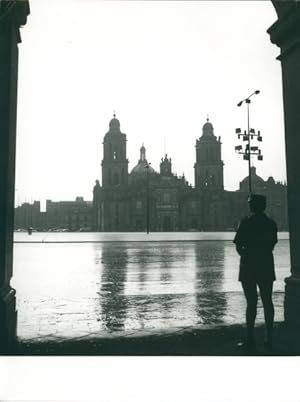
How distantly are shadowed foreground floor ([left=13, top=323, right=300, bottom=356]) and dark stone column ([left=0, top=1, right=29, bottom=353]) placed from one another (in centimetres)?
38

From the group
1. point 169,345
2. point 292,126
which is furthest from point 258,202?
point 169,345

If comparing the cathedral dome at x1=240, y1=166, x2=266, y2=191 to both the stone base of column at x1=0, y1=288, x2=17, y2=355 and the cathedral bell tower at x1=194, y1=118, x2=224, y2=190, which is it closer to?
the cathedral bell tower at x1=194, y1=118, x2=224, y2=190

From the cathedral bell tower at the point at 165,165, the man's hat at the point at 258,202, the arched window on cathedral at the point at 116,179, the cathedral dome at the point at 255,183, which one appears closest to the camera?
the man's hat at the point at 258,202

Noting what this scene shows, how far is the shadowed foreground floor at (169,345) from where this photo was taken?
13.9 ft

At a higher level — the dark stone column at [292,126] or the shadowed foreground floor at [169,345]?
the dark stone column at [292,126]

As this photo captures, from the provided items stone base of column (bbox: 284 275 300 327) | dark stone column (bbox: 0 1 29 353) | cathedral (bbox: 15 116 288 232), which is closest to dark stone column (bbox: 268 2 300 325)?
stone base of column (bbox: 284 275 300 327)

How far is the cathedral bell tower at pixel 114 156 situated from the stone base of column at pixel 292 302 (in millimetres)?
71596

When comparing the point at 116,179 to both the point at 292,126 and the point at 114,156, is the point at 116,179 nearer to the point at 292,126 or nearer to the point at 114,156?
the point at 114,156

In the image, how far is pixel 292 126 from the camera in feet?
17.3

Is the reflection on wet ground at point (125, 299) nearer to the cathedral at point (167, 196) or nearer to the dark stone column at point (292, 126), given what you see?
the dark stone column at point (292, 126)

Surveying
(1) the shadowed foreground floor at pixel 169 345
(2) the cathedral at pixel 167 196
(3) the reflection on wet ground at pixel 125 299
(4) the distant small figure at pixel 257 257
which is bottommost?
(1) the shadowed foreground floor at pixel 169 345

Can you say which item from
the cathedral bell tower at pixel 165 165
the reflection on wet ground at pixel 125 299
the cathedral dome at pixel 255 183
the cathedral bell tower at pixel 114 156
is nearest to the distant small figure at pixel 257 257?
the reflection on wet ground at pixel 125 299
